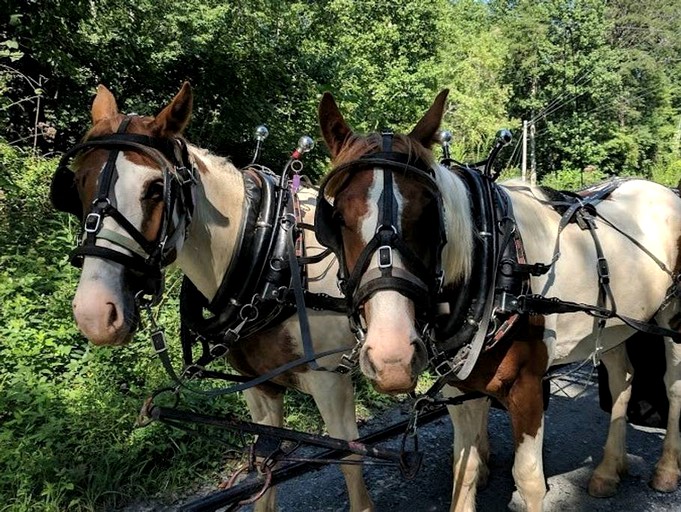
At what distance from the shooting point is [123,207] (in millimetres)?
1601

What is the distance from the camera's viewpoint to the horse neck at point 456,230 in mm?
1724

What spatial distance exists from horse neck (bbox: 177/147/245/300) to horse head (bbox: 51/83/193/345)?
0.62 ft

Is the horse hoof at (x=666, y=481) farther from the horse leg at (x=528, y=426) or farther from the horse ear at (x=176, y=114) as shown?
the horse ear at (x=176, y=114)

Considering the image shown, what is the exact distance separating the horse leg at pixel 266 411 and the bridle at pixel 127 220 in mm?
934

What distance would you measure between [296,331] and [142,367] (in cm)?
222

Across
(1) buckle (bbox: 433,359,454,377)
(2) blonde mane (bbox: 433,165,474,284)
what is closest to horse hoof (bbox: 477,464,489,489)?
(1) buckle (bbox: 433,359,454,377)

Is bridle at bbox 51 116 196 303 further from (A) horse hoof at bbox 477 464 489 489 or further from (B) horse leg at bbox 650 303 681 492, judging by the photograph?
(B) horse leg at bbox 650 303 681 492

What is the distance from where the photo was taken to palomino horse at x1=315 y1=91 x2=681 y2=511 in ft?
4.85

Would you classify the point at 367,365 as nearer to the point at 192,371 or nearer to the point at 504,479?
the point at 192,371

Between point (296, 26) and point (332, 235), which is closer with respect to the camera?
point (332, 235)

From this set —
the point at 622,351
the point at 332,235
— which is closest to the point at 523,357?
the point at 332,235

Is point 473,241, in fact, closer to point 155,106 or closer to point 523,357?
point 523,357

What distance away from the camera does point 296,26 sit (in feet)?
28.6

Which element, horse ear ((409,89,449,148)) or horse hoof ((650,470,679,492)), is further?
horse hoof ((650,470,679,492))
